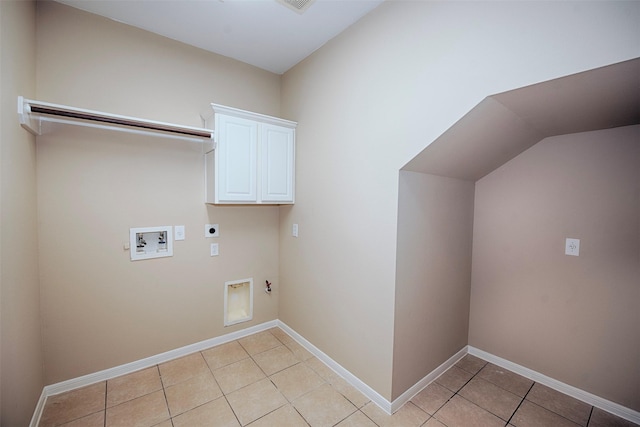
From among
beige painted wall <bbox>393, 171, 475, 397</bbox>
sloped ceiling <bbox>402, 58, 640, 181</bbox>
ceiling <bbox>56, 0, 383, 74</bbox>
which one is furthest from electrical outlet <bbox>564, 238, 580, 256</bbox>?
ceiling <bbox>56, 0, 383, 74</bbox>

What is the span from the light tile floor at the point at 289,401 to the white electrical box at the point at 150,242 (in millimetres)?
1017

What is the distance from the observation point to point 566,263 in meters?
2.12

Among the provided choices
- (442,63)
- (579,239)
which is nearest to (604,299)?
(579,239)

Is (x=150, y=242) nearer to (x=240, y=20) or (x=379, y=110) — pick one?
(x=240, y=20)

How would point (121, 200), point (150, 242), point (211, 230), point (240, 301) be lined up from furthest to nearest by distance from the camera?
point (240, 301)
point (211, 230)
point (150, 242)
point (121, 200)

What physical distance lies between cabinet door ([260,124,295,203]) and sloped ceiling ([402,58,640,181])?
134cm

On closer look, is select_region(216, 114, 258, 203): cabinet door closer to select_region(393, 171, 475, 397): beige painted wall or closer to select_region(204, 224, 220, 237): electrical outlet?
select_region(204, 224, 220, 237): electrical outlet

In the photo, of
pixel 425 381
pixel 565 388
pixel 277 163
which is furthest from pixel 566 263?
pixel 277 163

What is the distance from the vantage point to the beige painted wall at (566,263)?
1869 millimetres

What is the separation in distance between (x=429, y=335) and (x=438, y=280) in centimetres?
46

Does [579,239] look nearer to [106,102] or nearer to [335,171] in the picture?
[335,171]

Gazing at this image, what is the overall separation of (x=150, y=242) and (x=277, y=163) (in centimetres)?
136

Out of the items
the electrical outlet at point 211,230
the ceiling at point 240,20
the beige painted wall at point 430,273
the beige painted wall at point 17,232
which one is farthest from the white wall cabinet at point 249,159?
the beige painted wall at point 430,273

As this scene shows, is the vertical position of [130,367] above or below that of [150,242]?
below
